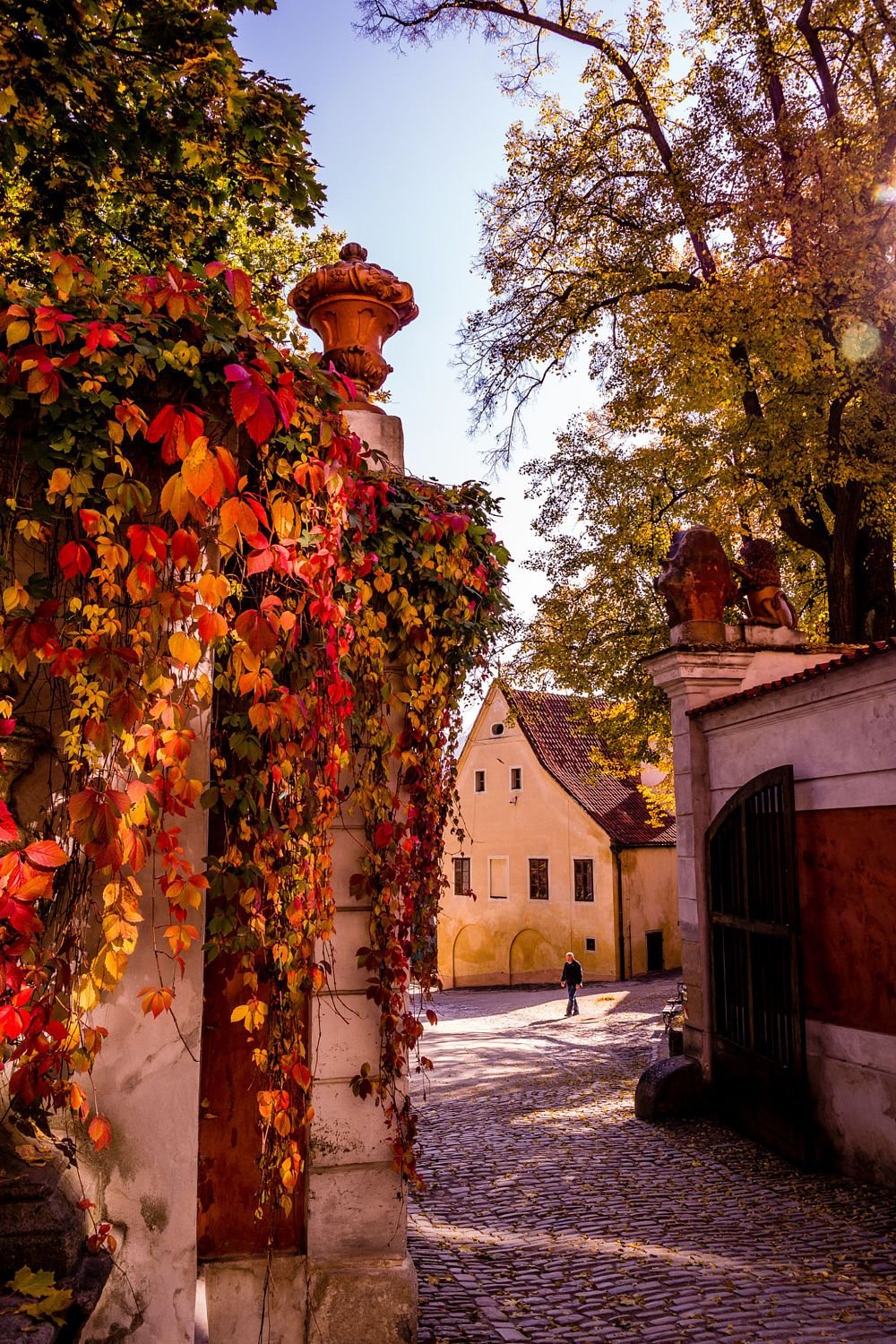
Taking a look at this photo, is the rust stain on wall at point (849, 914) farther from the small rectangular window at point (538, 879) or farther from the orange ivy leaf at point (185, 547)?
the small rectangular window at point (538, 879)

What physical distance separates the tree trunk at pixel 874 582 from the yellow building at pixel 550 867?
12980 mm

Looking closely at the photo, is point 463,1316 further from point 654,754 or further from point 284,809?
point 654,754

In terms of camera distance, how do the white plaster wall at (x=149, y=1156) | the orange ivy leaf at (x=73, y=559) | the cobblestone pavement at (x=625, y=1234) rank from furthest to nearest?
1. the cobblestone pavement at (x=625, y=1234)
2. the white plaster wall at (x=149, y=1156)
3. the orange ivy leaf at (x=73, y=559)

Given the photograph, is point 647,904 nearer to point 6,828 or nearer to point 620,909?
point 620,909

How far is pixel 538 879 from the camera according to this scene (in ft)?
94.4

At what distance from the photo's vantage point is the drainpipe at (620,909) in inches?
1027

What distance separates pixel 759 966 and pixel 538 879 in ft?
68.8

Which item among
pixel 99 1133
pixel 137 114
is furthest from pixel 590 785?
pixel 99 1133

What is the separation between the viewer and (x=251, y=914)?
3.16 m

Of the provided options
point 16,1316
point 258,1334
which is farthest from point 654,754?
point 16,1316

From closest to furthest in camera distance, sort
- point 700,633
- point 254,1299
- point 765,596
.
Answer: point 254,1299 < point 700,633 < point 765,596

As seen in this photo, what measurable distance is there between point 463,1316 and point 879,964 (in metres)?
3.96

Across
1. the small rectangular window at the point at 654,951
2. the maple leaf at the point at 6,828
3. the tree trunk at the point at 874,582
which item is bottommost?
the small rectangular window at the point at 654,951

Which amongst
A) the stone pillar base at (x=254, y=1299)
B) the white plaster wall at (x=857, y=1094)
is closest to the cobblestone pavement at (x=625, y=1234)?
the white plaster wall at (x=857, y=1094)
